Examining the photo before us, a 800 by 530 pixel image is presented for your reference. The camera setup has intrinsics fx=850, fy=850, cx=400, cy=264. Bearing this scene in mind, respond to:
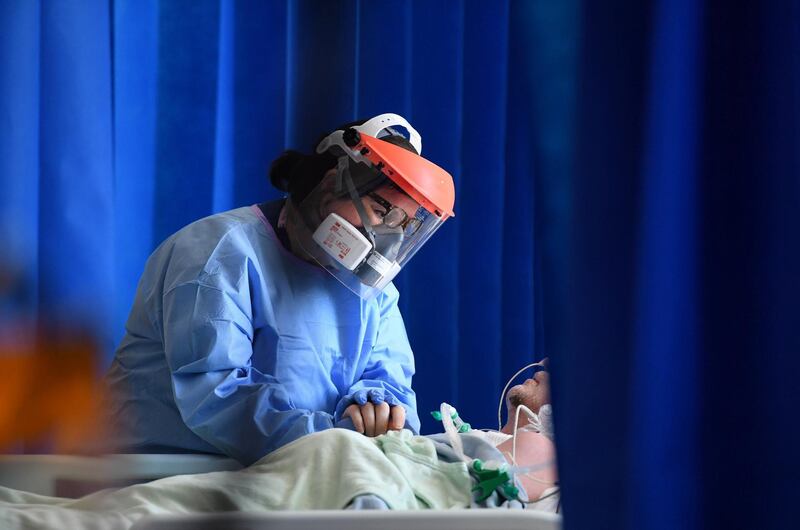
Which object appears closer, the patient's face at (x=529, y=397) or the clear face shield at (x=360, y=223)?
the clear face shield at (x=360, y=223)

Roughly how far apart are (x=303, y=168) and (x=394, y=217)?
9.0 inches

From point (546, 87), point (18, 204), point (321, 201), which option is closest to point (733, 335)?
point (546, 87)

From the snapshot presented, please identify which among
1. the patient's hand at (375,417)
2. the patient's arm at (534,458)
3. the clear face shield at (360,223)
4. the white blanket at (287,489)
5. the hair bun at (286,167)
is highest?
the hair bun at (286,167)

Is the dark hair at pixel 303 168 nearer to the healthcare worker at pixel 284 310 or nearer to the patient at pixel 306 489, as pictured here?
the healthcare worker at pixel 284 310

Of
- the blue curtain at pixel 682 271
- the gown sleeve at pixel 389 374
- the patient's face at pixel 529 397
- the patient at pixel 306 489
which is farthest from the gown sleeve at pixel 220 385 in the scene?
the blue curtain at pixel 682 271

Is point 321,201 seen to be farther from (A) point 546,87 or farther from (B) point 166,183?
(A) point 546,87

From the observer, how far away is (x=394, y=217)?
173 cm

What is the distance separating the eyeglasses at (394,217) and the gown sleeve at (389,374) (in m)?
0.29

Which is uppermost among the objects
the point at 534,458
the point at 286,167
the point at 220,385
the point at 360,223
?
the point at 286,167

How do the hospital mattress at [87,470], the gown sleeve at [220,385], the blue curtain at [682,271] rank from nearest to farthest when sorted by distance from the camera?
the blue curtain at [682,271] < the hospital mattress at [87,470] < the gown sleeve at [220,385]

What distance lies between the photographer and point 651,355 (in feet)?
2.25

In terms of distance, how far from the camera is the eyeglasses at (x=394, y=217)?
5.65ft

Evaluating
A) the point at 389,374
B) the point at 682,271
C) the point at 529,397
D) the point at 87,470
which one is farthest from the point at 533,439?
the point at 682,271

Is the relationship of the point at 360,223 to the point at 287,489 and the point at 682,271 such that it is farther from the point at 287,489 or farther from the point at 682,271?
the point at 682,271
